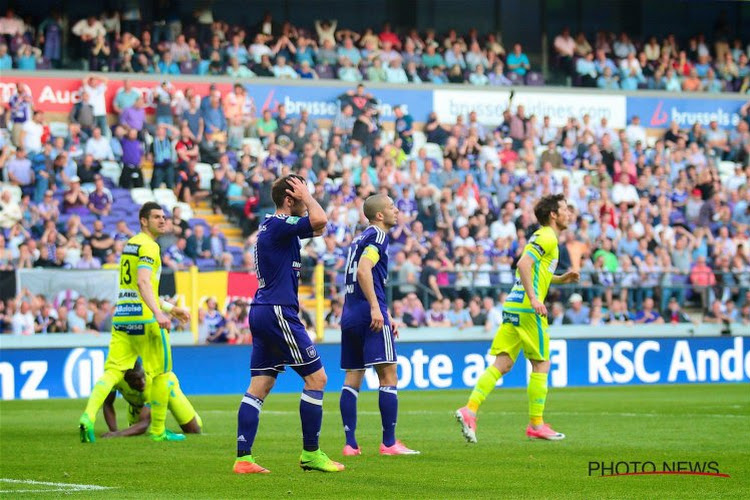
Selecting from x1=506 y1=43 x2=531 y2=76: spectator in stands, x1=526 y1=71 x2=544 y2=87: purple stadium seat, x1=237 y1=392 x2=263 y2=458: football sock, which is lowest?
Answer: x1=237 y1=392 x2=263 y2=458: football sock

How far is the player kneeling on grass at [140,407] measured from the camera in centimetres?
1346

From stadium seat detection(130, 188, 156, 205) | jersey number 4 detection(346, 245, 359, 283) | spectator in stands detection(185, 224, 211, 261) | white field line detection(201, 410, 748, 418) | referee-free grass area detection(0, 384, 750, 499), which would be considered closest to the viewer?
referee-free grass area detection(0, 384, 750, 499)

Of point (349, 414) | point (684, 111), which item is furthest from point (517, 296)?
point (684, 111)

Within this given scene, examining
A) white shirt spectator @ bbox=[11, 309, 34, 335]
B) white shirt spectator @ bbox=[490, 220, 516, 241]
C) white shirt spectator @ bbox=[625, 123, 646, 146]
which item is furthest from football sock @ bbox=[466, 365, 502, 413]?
white shirt spectator @ bbox=[625, 123, 646, 146]

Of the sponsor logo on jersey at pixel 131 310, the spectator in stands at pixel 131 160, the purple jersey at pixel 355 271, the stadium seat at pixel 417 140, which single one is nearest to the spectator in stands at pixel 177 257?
the spectator in stands at pixel 131 160

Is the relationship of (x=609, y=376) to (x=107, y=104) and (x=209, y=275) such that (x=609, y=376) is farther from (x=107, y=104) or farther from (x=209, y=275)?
(x=107, y=104)

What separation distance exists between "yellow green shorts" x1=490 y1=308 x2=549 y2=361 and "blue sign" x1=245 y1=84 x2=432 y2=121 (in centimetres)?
1699

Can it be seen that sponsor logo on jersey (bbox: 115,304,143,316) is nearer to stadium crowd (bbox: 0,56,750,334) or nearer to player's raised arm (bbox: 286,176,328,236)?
player's raised arm (bbox: 286,176,328,236)

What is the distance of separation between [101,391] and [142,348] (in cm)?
56

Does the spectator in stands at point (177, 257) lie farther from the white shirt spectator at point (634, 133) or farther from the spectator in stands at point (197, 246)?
the white shirt spectator at point (634, 133)

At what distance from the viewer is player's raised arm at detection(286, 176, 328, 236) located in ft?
31.2

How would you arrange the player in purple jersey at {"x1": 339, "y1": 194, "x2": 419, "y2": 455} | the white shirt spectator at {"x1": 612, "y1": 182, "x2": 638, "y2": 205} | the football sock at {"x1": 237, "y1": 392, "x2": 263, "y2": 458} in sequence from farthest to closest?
the white shirt spectator at {"x1": 612, "y1": 182, "x2": 638, "y2": 205} < the player in purple jersey at {"x1": 339, "y1": 194, "x2": 419, "y2": 455} < the football sock at {"x1": 237, "y1": 392, "x2": 263, "y2": 458}

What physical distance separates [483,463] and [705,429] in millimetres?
3950

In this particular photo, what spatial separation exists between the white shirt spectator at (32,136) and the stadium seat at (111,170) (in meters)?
1.26
